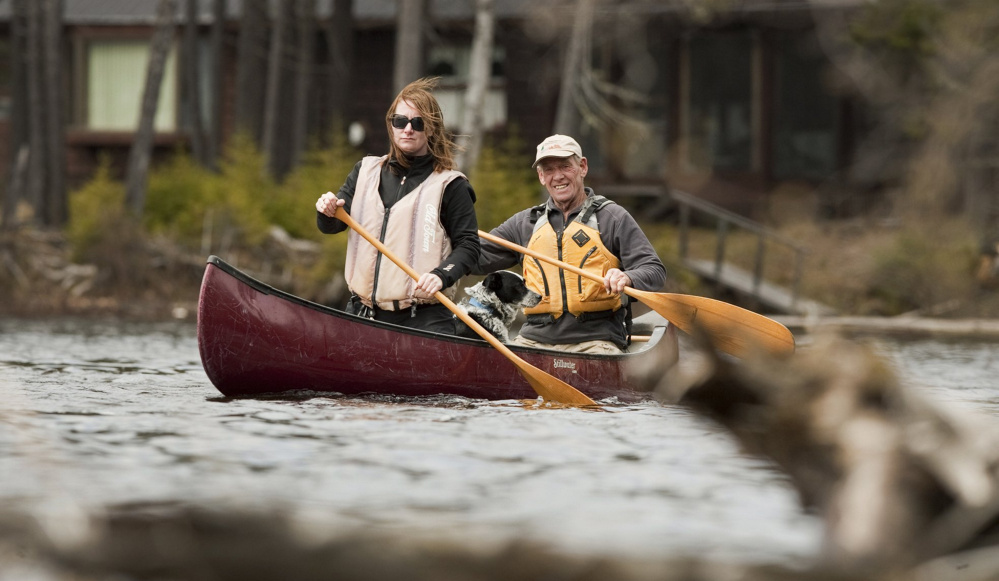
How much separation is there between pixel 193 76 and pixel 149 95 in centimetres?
550

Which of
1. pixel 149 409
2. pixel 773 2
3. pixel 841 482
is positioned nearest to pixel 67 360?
pixel 149 409

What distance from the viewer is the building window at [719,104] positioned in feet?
71.3

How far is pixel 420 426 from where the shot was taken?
689cm

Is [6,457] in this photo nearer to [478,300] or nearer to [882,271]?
[478,300]

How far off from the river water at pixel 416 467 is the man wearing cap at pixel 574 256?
1.77ft

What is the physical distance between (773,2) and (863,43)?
8.37 feet

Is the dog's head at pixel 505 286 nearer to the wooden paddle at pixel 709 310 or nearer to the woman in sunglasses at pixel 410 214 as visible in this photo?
the wooden paddle at pixel 709 310

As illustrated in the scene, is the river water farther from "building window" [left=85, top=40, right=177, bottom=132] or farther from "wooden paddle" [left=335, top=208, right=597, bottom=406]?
"building window" [left=85, top=40, right=177, bottom=132]

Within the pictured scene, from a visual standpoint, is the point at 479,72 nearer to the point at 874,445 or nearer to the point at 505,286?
the point at 505,286

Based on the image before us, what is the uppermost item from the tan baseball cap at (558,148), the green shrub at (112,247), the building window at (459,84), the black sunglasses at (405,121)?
the building window at (459,84)

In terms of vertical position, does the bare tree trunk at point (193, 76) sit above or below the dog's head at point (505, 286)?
above

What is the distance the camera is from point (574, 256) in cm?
813

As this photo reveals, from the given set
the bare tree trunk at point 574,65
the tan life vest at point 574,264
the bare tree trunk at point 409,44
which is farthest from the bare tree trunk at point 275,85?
the tan life vest at point 574,264

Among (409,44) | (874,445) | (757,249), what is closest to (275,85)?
(409,44)
